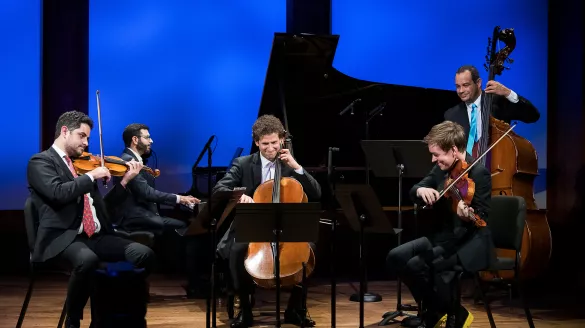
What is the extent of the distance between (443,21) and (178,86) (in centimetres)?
248

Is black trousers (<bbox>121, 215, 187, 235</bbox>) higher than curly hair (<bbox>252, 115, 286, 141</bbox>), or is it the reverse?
curly hair (<bbox>252, 115, 286, 141</bbox>)

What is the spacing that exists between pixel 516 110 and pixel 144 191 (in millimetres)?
2682

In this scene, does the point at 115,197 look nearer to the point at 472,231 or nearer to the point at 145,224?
Answer: the point at 145,224

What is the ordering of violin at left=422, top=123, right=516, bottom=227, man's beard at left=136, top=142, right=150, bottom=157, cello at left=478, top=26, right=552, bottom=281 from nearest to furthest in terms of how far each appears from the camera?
violin at left=422, top=123, right=516, bottom=227
cello at left=478, top=26, right=552, bottom=281
man's beard at left=136, top=142, right=150, bottom=157

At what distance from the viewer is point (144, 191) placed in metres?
5.56

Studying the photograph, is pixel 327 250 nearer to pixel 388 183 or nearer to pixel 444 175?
pixel 388 183

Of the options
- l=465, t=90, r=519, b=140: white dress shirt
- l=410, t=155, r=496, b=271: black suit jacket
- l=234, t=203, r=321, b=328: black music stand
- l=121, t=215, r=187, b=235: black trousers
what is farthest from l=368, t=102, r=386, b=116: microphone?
l=234, t=203, r=321, b=328: black music stand

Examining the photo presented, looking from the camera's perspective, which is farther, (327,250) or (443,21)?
(443,21)

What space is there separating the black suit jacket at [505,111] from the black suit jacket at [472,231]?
1164 mm

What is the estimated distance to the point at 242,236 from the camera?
12.5ft

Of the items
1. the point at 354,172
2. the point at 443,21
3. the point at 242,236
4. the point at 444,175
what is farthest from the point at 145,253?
the point at 443,21

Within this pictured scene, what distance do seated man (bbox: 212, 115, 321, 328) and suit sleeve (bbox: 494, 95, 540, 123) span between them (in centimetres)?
145

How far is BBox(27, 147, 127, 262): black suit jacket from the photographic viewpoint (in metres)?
3.93

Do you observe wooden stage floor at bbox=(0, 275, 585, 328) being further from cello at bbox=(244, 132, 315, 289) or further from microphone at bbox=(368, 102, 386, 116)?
microphone at bbox=(368, 102, 386, 116)
